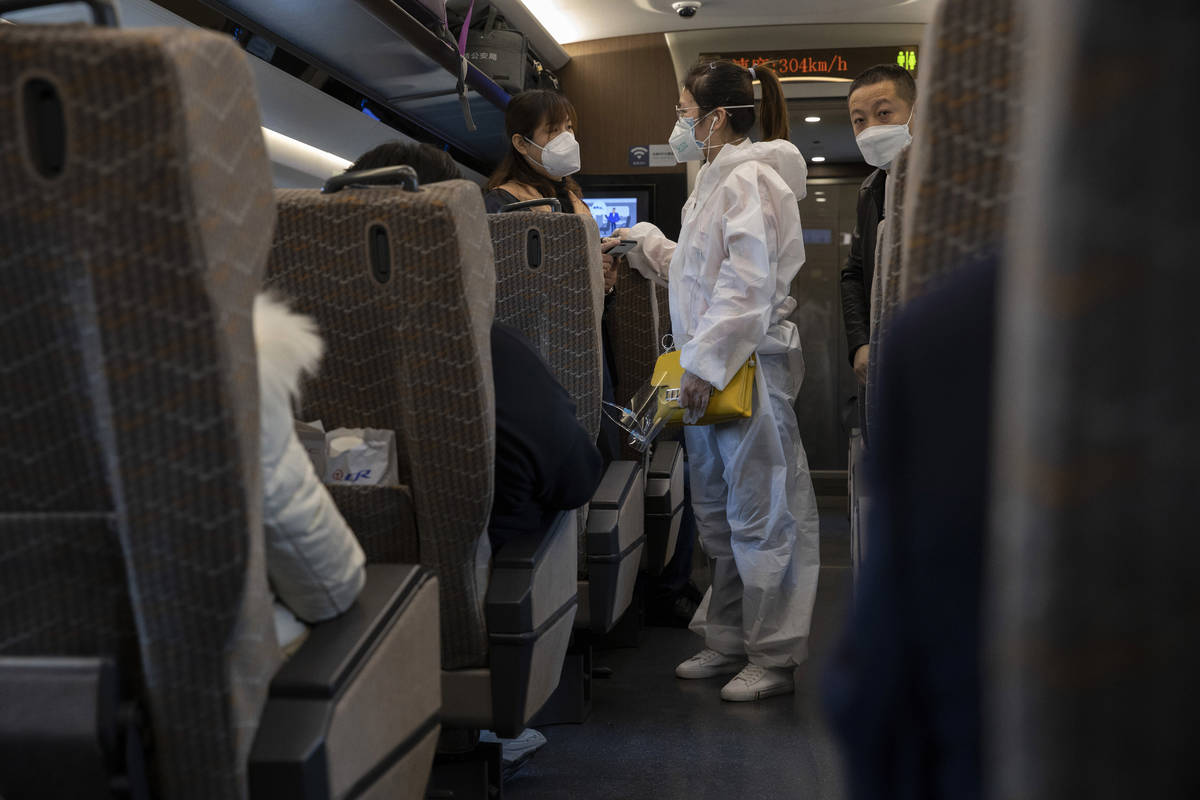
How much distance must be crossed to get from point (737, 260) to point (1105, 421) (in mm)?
3020

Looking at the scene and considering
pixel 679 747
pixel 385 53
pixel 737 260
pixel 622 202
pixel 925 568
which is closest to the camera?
pixel 925 568

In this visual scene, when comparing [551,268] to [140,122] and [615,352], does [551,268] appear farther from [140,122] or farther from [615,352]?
[140,122]

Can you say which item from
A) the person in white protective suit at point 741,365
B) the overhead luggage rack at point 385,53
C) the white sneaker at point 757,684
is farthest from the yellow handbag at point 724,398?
the overhead luggage rack at point 385,53

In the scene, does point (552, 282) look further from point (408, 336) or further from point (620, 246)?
point (620, 246)

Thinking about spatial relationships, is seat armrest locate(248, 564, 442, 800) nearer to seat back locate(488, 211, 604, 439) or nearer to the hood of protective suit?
seat back locate(488, 211, 604, 439)

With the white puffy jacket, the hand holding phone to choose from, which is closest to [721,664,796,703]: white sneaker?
the white puffy jacket

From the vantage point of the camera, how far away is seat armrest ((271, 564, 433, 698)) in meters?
1.22

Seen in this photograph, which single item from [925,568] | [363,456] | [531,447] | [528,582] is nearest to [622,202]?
[531,447]

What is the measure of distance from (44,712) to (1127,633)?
1.09 m

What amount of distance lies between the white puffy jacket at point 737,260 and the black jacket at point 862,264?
0.28 m

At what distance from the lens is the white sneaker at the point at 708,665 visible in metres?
3.63

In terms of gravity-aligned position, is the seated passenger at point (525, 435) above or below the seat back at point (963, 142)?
below

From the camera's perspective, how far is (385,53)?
4.44 meters

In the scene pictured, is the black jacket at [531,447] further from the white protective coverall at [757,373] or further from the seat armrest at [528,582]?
the white protective coverall at [757,373]
